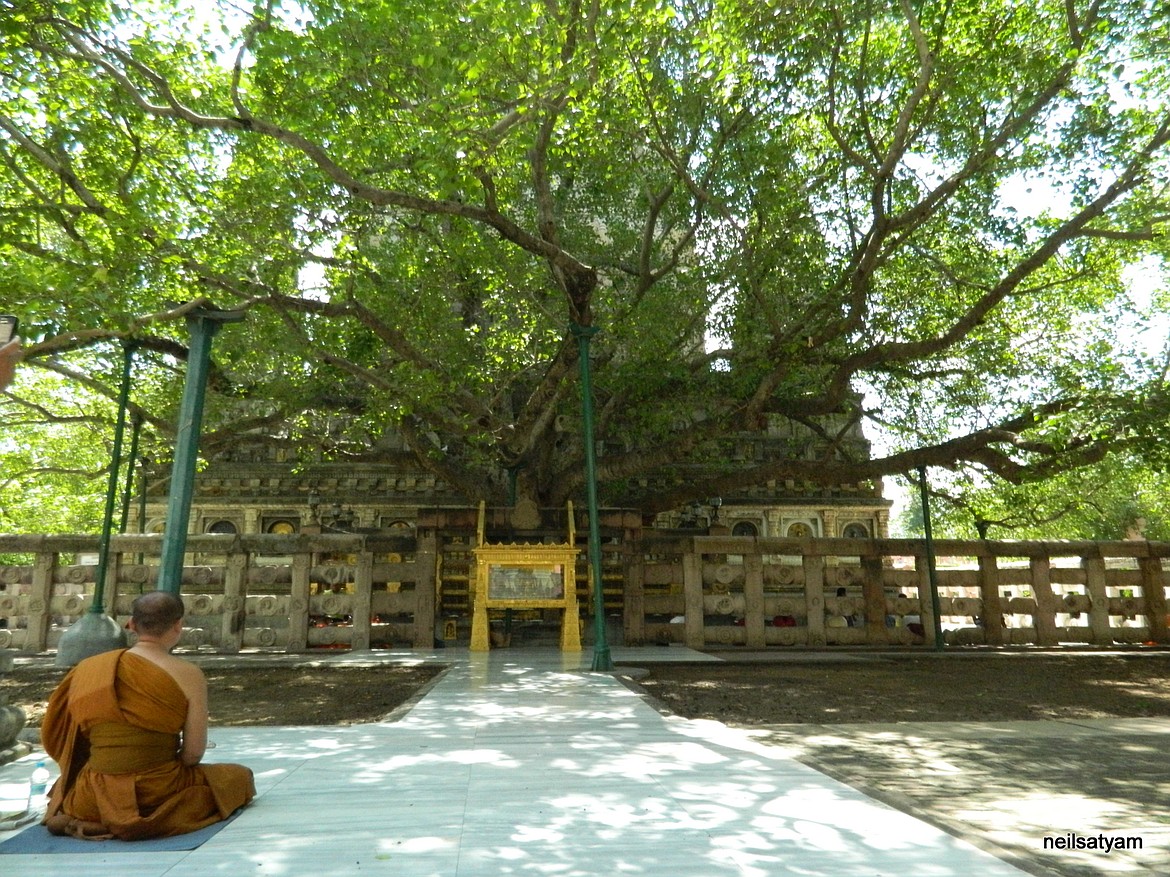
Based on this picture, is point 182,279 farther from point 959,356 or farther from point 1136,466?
point 1136,466

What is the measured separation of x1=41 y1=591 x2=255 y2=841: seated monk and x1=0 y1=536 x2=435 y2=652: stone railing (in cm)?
992

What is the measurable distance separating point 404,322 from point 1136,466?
13.2 meters

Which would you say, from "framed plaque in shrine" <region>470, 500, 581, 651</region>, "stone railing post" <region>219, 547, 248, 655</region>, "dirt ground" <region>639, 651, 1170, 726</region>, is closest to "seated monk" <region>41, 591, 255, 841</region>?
"dirt ground" <region>639, 651, 1170, 726</region>

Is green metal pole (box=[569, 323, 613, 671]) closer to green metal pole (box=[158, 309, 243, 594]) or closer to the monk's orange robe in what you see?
green metal pole (box=[158, 309, 243, 594])

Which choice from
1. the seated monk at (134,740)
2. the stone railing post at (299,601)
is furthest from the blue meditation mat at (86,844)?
the stone railing post at (299,601)

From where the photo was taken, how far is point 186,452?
709cm

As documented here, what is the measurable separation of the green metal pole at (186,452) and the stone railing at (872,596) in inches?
328

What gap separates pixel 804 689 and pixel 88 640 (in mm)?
8594

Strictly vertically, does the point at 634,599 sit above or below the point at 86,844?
above

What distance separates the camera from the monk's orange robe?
362 cm

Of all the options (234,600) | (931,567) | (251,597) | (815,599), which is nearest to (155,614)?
(234,600)

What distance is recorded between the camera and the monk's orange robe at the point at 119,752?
3623 millimetres

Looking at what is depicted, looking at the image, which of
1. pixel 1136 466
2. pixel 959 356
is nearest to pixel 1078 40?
pixel 959 356

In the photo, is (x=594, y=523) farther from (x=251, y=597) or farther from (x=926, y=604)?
(x=926, y=604)
